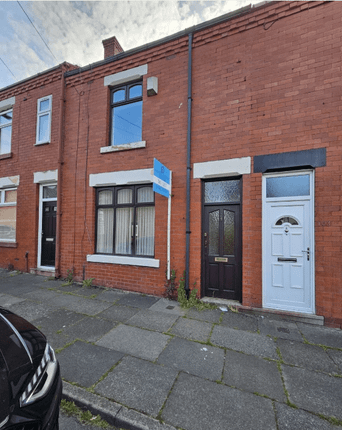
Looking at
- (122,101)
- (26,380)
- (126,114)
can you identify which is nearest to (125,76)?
(122,101)

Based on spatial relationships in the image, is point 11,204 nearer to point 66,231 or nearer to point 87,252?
point 66,231

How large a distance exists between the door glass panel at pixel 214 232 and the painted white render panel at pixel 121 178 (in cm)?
177

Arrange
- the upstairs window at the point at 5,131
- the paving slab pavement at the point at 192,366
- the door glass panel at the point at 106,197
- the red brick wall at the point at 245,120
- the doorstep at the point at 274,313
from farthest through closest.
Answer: the upstairs window at the point at 5,131
the door glass panel at the point at 106,197
the red brick wall at the point at 245,120
the doorstep at the point at 274,313
the paving slab pavement at the point at 192,366

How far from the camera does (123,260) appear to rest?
5.61 m

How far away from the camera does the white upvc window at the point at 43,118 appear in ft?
23.2

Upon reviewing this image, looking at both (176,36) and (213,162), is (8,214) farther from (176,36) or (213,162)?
(176,36)

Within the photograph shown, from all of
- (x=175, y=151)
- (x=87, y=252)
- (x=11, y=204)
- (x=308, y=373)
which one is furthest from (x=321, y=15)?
(x=11, y=204)

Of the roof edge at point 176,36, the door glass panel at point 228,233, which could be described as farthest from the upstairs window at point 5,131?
the door glass panel at point 228,233

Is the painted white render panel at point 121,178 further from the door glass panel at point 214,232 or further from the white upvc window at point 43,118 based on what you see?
the white upvc window at point 43,118

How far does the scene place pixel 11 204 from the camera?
25.4 ft

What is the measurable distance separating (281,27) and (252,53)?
2.22 ft

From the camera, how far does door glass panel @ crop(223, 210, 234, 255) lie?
15.8ft

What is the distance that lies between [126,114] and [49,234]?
4.44m

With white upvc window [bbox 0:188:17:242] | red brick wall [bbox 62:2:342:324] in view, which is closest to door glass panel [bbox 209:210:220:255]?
red brick wall [bbox 62:2:342:324]
